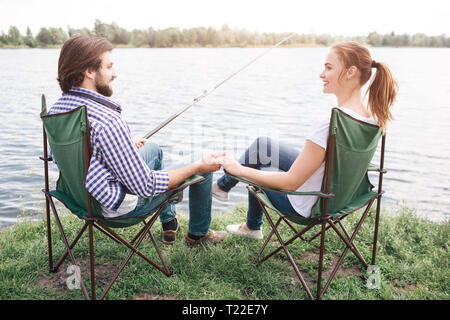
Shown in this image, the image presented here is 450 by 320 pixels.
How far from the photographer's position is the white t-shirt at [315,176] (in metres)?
2.12

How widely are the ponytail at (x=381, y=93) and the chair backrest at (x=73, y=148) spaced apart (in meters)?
1.49

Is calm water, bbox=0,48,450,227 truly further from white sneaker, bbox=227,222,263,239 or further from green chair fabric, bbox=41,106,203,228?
green chair fabric, bbox=41,106,203,228

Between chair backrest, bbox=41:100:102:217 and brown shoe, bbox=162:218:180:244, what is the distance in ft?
2.63

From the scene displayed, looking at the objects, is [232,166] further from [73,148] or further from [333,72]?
[73,148]

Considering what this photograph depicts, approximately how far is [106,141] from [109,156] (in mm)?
78

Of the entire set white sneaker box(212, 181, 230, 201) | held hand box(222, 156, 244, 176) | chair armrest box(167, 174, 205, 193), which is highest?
held hand box(222, 156, 244, 176)

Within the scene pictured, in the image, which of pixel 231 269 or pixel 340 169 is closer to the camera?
pixel 340 169

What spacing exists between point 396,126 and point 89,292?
36.4ft

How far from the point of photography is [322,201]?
2.25 meters

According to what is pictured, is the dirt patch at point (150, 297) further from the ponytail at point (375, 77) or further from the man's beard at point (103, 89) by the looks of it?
the ponytail at point (375, 77)

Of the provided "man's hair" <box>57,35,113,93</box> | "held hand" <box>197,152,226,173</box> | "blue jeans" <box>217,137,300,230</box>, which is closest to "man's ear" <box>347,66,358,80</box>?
"blue jeans" <box>217,137,300,230</box>

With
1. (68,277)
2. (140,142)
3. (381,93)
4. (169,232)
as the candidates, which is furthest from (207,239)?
(381,93)

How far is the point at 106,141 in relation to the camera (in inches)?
80.4

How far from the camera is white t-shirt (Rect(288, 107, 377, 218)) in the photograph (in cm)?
212
